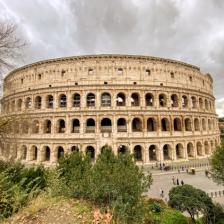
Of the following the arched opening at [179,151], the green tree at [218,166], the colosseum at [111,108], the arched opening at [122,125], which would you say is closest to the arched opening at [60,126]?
the colosseum at [111,108]

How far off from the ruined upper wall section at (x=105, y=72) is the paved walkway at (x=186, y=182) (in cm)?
1443

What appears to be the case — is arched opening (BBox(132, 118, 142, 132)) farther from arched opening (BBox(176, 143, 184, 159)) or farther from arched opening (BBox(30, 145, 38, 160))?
arched opening (BBox(30, 145, 38, 160))

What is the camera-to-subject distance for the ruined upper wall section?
31562 mm

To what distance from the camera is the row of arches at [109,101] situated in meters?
31.5

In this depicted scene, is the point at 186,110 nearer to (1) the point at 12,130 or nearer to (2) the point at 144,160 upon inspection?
(2) the point at 144,160

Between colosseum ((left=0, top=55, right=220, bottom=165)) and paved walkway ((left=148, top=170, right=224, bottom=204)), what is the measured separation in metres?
5.71

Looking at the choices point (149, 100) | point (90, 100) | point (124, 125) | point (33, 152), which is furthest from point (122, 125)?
point (33, 152)

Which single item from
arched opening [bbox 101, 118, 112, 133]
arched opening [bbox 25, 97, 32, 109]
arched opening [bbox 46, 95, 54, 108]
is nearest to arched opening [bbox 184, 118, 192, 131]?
arched opening [bbox 101, 118, 112, 133]

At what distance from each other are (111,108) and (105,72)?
5869 millimetres

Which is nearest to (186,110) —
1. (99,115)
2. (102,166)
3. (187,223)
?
(99,115)

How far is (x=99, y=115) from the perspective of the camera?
98.9 feet

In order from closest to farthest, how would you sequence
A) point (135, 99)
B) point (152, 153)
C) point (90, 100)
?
point (90, 100) < point (152, 153) < point (135, 99)

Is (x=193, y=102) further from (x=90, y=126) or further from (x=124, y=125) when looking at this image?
(x=90, y=126)

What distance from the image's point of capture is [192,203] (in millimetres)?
11977
